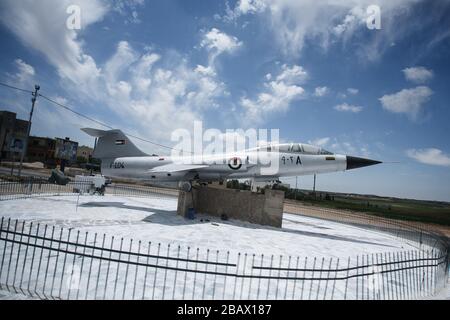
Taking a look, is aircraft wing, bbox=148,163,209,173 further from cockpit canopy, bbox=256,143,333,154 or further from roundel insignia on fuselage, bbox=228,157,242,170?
cockpit canopy, bbox=256,143,333,154

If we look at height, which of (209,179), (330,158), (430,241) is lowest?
(430,241)

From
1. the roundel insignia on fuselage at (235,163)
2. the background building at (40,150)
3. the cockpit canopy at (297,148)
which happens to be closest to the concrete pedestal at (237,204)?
A: the roundel insignia on fuselage at (235,163)

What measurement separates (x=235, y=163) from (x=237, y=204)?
3.19m

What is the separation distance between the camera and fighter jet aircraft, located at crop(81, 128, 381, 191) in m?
14.9

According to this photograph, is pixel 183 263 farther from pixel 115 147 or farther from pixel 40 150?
pixel 40 150

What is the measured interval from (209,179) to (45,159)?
9003cm

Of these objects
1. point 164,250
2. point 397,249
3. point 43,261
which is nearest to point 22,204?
point 43,261

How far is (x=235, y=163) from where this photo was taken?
16000mm

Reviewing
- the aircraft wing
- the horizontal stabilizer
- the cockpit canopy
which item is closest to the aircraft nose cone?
the cockpit canopy

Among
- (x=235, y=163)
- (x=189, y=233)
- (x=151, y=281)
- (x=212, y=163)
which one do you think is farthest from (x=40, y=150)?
(x=151, y=281)
